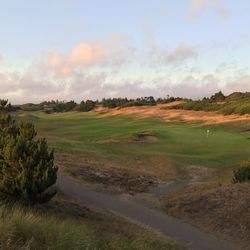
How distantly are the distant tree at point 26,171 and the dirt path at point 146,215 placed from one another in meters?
4.03

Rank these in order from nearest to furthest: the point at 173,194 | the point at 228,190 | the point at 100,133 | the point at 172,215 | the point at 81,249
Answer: the point at 81,249 < the point at 172,215 < the point at 228,190 < the point at 173,194 < the point at 100,133

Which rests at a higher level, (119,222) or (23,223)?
(23,223)

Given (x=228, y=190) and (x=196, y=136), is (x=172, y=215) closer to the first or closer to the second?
(x=228, y=190)

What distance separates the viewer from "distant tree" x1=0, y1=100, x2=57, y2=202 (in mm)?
Result: 15273

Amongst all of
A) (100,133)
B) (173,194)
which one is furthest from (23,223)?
(100,133)

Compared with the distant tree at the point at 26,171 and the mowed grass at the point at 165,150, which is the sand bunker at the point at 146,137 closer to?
the mowed grass at the point at 165,150

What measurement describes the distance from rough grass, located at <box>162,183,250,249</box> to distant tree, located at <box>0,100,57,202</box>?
5.97 meters

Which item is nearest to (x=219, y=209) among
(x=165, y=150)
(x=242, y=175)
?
(x=242, y=175)

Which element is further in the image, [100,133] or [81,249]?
[100,133]

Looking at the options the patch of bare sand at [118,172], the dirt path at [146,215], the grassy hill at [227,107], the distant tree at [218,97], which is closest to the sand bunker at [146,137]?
the patch of bare sand at [118,172]

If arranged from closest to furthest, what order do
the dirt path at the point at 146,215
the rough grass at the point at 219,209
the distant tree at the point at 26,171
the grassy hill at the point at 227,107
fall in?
1. the distant tree at the point at 26,171
2. the dirt path at the point at 146,215
3. the rough grass at the point at 219,209
4. the grassy hill at the point at 227,107

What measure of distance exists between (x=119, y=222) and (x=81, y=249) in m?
8.43

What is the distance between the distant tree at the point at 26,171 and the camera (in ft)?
50.1

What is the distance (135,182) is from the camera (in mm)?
27000
